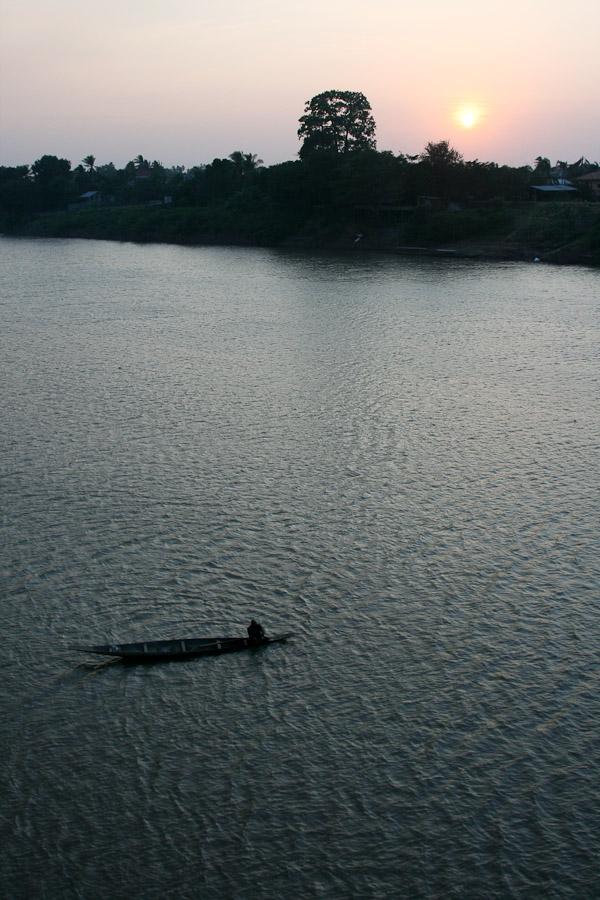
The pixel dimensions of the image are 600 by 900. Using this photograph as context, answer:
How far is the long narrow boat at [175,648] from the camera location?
32.5 meters

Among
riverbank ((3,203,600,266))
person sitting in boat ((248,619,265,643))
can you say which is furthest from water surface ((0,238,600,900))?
riverbank ((3,203,600,266))

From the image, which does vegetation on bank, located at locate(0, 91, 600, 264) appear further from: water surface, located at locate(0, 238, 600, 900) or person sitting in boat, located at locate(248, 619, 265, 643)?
person sitting in boat, located at locate(248, 619, 265, 643)

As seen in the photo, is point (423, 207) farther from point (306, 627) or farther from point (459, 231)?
point (306, 627)

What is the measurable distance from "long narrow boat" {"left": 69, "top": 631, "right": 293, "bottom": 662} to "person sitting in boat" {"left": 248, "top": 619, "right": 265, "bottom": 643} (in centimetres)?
12

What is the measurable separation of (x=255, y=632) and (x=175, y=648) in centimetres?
336

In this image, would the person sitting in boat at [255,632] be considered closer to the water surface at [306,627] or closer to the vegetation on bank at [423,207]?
the water surface at [306,627]

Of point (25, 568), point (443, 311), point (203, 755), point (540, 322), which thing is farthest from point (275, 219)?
point (203, 755)

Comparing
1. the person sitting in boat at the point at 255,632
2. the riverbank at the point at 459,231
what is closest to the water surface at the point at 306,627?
the person sitting in boat at the point at 255,632

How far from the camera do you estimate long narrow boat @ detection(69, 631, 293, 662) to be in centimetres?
3250

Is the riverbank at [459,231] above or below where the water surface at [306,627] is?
above

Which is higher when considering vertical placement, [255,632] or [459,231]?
[459,231]

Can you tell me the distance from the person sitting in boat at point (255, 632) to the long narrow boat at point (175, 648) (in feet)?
0.41

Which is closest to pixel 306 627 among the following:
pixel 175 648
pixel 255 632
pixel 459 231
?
pixel 255 632

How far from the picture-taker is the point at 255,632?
33.4 meters
